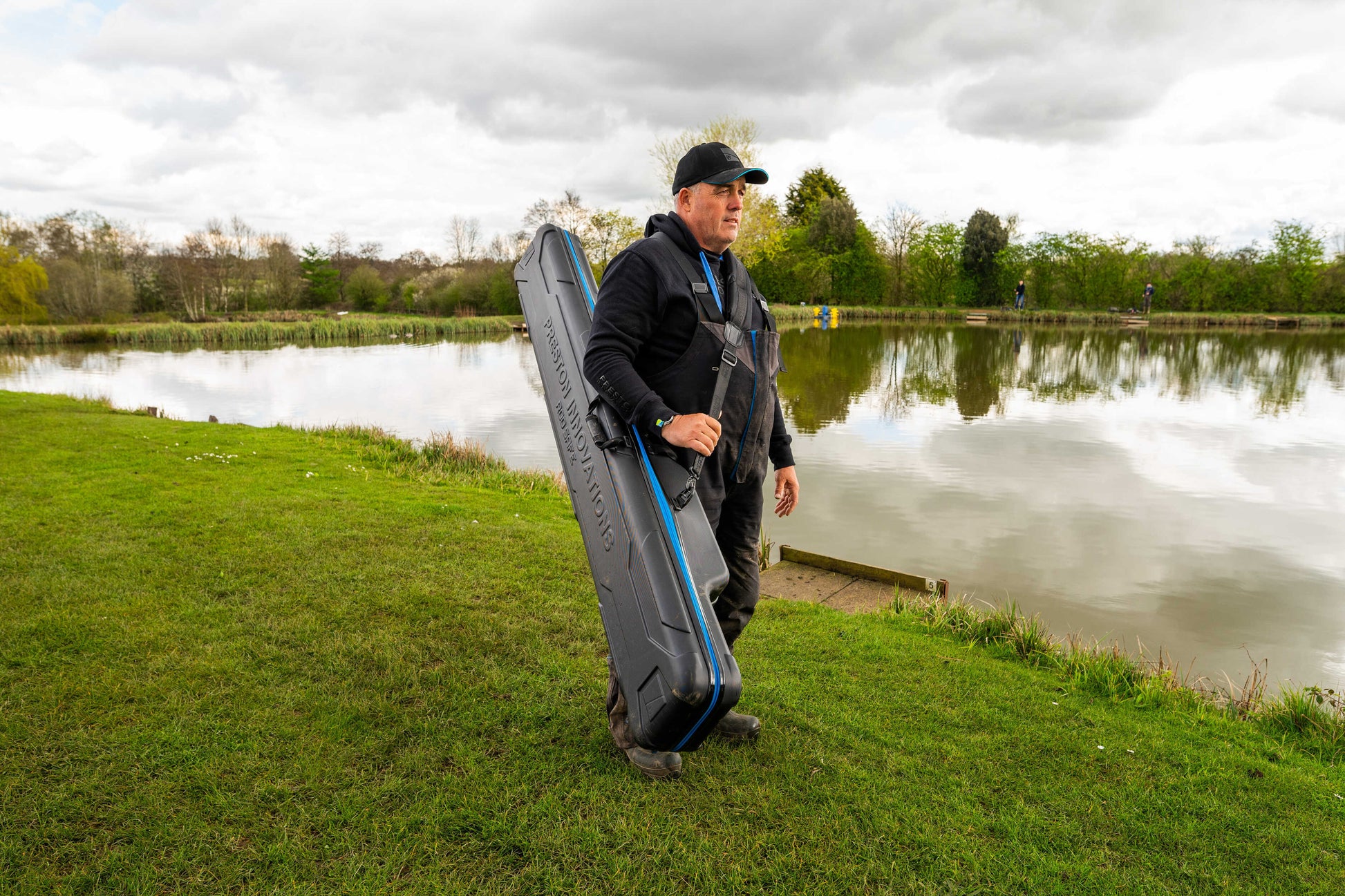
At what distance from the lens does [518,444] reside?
10992 millimetres

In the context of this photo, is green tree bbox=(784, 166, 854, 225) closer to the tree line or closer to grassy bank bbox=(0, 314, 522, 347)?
the tree line

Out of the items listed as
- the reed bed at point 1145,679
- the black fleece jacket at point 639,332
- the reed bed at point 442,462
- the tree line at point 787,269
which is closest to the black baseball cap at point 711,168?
the black fleece jacket at point 639,332

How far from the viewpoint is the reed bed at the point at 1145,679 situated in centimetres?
337

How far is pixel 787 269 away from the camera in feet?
162

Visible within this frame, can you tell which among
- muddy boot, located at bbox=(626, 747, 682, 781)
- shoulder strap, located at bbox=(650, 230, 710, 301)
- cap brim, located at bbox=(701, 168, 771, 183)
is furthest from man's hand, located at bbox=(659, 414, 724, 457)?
muddy boot, located at bbox=(626, 747, 682, 781)

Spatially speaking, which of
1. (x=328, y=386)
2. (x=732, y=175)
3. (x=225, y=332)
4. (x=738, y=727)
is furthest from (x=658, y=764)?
(x=225, y=332)

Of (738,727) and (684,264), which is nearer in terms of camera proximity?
(684,264)

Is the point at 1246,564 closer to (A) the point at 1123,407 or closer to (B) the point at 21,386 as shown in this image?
(A) the point at 1123,407

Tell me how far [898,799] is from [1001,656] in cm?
184

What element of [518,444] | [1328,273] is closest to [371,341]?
[518,444]

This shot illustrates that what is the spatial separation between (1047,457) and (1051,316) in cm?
3790

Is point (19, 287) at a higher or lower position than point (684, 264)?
higher

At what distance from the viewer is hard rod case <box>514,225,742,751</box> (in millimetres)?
2092

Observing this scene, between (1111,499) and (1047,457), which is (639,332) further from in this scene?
(1047,457)
